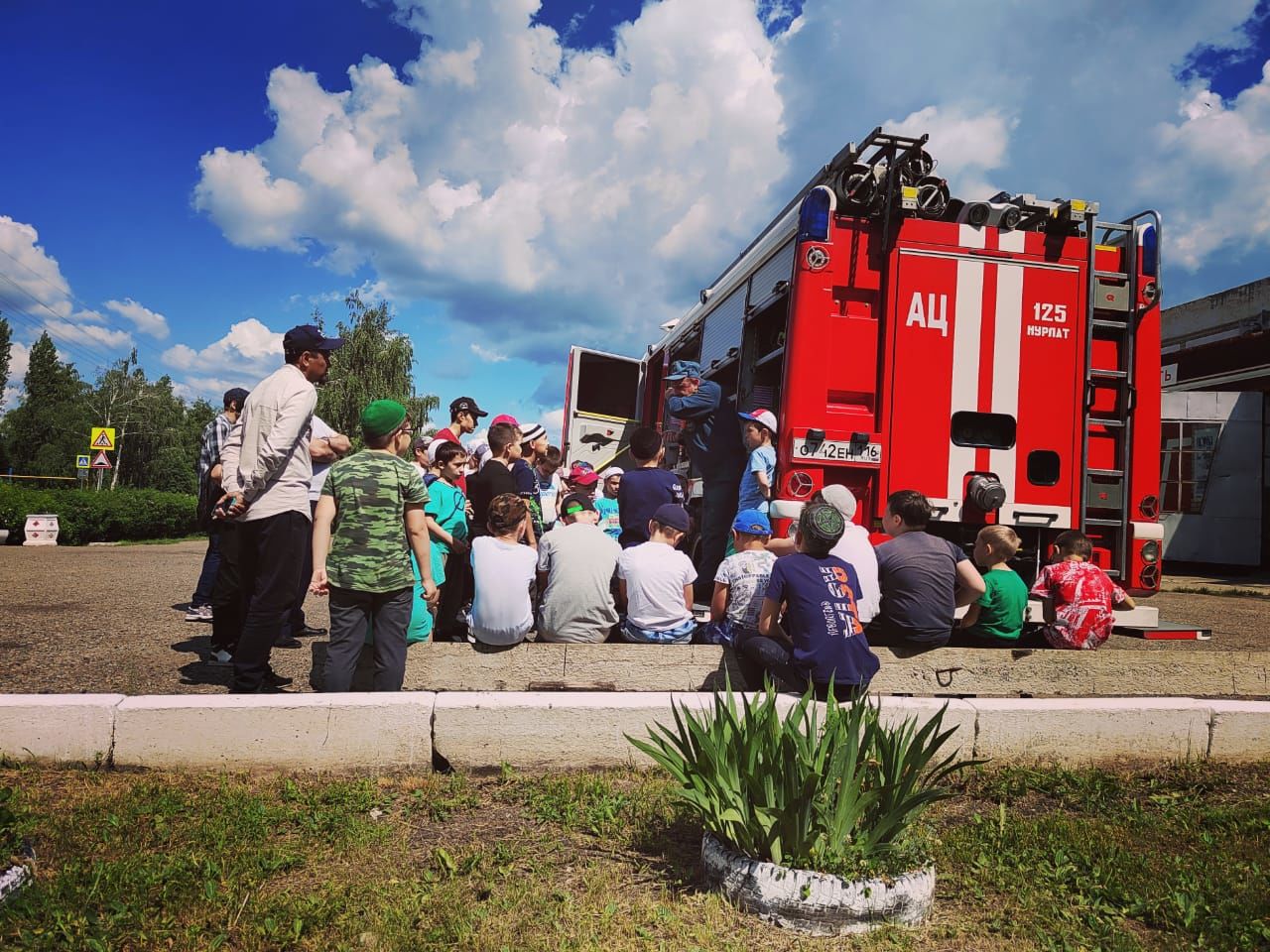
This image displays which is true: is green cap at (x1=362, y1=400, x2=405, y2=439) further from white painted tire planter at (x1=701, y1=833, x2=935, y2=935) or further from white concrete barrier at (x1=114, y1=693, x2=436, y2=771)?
white painted tire planter at (x1=701, y1=833, x2=935, y2=935)

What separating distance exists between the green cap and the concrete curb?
1.33 m

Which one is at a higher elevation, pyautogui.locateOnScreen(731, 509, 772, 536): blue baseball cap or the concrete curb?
pyautogui.locateOnScreen(731, 509, 772, 536): blue baseball cap

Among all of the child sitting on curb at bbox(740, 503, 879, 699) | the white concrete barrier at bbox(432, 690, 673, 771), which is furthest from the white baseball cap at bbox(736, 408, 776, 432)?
the white concrete barrier at bbox(432, 690, 673, 771)

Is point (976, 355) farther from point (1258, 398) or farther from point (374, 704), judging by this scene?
point (1258, 398)

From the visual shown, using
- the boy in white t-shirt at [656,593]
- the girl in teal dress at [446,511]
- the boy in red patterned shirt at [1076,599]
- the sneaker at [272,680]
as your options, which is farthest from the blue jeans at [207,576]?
the boy in red patterned shirt at [1076,599]

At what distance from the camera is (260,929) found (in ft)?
8.28

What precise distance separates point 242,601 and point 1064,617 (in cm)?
Result: 492

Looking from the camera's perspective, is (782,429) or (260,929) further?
(782,429)

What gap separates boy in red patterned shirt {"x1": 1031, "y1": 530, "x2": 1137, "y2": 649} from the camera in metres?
5.16

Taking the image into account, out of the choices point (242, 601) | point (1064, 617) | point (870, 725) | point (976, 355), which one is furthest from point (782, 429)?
point (242, 601)

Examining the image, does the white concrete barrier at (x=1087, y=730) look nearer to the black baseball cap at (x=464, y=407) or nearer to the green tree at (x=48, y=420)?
the black baseball cap at (x=464, y=407)

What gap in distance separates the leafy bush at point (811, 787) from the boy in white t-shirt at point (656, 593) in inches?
70.7

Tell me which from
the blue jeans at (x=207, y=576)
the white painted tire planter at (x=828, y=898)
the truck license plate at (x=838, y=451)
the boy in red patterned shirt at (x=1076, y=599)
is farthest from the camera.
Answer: the blue jeans at (x=207, y=576)

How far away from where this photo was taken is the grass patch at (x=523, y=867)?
2.58 m
